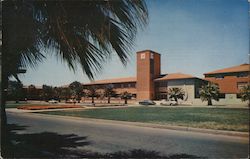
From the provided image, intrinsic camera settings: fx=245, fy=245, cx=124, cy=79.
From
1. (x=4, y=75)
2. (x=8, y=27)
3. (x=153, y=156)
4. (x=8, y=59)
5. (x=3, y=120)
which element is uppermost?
(x=8, y=27)

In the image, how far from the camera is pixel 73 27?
2.30 metres

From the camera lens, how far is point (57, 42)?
2.54 meters

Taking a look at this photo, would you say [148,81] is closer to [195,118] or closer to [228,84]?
[228,84]

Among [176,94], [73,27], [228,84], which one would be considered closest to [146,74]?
[176,94]

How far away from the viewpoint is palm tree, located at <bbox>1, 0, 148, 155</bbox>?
2.22 metres

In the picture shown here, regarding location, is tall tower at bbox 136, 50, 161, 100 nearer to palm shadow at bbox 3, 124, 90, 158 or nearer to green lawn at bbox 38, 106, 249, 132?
green lawn at bbox 38, 106, 249, 132

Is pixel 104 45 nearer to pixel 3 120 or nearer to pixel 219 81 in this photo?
pixel 3 120

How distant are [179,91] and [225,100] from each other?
815 centimetres

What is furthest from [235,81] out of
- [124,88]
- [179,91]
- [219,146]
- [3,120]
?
[3,120]

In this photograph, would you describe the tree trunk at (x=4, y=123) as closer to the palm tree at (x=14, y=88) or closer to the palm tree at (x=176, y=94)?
the palm tree at (x=14, y=88)

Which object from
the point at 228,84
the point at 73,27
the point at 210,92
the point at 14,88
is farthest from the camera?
the point at 228,84

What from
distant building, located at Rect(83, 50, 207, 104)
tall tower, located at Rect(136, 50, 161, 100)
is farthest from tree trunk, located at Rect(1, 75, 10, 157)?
tall tower, located at Rect(136, 50, 161, 100)

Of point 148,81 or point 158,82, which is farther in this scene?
point 158,82

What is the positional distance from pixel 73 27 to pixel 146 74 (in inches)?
1906
